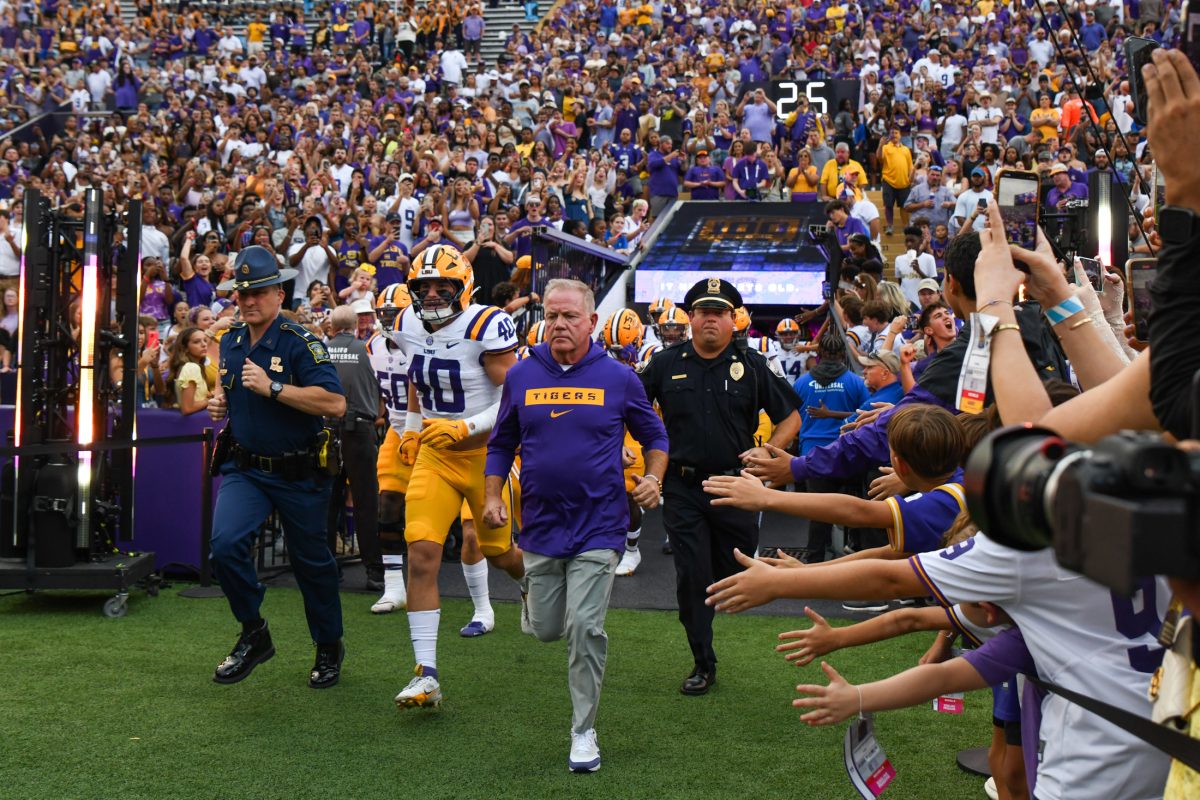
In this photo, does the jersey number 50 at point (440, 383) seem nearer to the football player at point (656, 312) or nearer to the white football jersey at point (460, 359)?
the white football jersey at point (460, 359)

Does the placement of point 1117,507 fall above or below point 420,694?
above

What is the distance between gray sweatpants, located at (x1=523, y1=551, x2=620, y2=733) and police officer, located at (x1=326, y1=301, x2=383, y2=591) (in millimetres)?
3966

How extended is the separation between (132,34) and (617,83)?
12.7 m

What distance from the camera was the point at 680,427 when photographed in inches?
278

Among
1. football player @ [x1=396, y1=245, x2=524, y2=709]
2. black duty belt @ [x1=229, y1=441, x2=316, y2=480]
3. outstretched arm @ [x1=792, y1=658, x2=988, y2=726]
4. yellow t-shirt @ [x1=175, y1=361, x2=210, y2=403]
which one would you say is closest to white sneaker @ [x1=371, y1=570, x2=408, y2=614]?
football player @ [x1=396, y1=245, x2=524, y2=709]

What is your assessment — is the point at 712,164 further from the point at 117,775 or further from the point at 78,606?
the point at 117,775

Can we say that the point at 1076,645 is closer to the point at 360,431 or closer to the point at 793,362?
the point at 360,431

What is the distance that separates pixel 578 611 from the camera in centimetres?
557

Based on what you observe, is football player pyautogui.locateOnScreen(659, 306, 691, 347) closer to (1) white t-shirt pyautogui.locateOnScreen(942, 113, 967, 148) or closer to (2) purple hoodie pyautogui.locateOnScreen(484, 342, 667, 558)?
(2) purple hoodie pyautogui.locateOnScreen(484, 342, 667, 558)

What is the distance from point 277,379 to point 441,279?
101cm

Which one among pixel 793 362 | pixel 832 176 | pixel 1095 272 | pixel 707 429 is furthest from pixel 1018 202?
pixel 832 176

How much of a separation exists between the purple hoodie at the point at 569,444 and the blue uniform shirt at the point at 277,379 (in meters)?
1.23

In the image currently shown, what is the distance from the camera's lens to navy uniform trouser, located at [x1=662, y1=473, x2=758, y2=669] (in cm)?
675

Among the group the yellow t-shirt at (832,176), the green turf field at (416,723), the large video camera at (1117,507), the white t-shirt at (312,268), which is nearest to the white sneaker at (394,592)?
the green turf field at (416,723)
